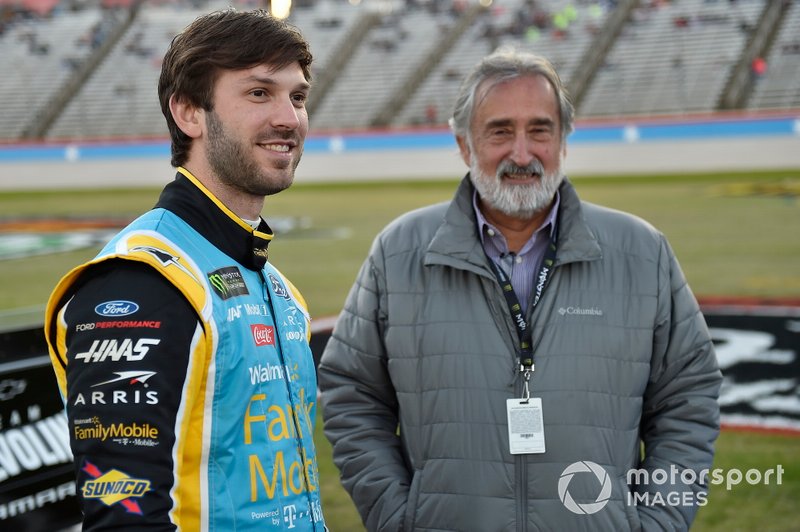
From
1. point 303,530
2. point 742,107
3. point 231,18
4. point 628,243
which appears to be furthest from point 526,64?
point 742,107

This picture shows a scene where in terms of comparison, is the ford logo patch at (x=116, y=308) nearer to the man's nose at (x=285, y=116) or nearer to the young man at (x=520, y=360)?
the man's nose at (x=285, y=116)

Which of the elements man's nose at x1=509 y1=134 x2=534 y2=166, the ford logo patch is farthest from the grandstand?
the ford logo patch

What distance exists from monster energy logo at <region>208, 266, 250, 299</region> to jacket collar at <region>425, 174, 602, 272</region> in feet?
3.18

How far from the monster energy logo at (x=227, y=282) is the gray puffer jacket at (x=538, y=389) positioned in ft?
3.17

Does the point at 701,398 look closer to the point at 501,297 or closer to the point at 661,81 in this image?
the point at 501,297

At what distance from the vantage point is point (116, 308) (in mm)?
1814

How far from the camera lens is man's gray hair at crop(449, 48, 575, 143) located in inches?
122

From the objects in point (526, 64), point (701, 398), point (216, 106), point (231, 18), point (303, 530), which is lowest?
point (303, 530)

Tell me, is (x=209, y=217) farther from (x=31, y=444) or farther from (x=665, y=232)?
(x=665, y=232)

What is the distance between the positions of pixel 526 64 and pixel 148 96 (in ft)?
109

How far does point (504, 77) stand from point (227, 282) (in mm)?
1409

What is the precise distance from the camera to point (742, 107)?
25719 millimetres

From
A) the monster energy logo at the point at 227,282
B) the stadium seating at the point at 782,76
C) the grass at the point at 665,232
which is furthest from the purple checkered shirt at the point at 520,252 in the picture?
the stadium seating at the point at 782,76

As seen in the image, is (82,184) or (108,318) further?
(82,184)
